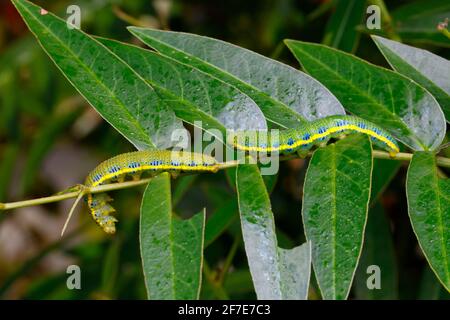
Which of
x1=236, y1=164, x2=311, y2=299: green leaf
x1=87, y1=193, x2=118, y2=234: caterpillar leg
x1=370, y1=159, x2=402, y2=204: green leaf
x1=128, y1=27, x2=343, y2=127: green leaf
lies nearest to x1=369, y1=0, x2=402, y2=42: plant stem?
x1=370, y1=159, x2=402, y2=204: green leaf

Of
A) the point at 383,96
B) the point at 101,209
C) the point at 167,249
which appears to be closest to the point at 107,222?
the point at 101,209

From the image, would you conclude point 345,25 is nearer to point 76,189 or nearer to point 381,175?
point 381,175


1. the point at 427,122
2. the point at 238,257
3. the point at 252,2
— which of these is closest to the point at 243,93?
the point at 427,122

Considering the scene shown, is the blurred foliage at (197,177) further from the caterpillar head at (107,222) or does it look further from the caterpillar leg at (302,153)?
the caterpillar head at (107,222)

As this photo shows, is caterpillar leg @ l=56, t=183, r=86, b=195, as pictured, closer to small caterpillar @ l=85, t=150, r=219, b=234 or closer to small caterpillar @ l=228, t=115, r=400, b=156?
small caterpillar @ l=85, t=150, r=219, b=234

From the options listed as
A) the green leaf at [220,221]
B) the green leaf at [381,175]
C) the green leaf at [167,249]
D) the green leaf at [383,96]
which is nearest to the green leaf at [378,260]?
the green leaf at [381,175]
